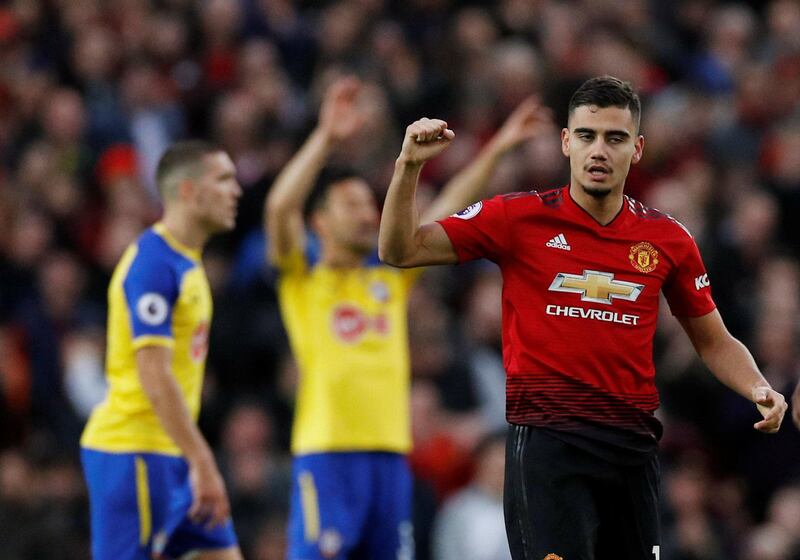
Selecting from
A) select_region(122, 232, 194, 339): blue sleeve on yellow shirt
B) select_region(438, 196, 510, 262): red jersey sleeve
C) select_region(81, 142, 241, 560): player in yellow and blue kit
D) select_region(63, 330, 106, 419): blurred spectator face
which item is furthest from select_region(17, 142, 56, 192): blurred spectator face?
select_region(438, 196, 510, 262): red jersey sleeve

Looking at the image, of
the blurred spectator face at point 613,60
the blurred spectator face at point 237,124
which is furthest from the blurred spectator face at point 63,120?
the blurred spectator face at point 613,60

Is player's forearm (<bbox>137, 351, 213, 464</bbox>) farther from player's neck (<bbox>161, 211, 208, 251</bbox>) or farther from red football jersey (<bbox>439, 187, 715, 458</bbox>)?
red football jersey (<bbox>439, 187, 715, 458</bbox>)

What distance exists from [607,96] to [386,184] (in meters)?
7.68

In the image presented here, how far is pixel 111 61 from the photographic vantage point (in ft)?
50.2

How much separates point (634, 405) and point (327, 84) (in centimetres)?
906

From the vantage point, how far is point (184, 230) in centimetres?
795

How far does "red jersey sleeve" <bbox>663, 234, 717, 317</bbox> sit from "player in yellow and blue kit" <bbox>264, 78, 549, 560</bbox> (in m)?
1.99

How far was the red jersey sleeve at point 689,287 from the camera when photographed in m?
6.32

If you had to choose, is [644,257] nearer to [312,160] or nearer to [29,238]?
[312,160]

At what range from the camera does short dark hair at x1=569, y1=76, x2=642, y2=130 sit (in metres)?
6.07

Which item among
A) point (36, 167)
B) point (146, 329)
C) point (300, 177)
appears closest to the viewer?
point (146, 329)

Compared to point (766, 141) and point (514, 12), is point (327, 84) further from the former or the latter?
point (766, 141)

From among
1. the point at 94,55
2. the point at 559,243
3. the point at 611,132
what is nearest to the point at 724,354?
the point at 559,243

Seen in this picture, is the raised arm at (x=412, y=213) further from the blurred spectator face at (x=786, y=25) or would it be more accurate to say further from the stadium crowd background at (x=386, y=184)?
the blurred spectator face at (x=786, y=25)
